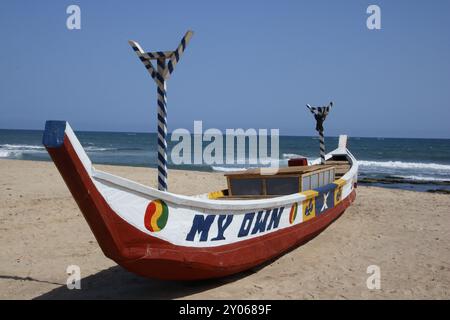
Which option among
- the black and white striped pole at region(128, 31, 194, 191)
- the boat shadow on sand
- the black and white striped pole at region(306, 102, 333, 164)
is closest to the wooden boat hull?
the boat shadow on sand

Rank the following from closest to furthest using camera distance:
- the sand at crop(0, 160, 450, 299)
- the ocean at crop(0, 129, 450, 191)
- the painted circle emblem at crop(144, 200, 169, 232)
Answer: the painted circle emblem at crop(144, 200, 169, 232) < the sand at crop(0, 160, 450, 299) < the ocean at crop(0, 129, 450, 191)

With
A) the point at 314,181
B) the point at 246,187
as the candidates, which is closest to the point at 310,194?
the point at 314,181

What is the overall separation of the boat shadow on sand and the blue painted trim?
2.91 metres

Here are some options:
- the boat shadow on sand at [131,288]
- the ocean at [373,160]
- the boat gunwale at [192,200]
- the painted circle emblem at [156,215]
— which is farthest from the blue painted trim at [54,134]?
the ocean at [373,160]

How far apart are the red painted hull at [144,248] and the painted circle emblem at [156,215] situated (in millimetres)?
138

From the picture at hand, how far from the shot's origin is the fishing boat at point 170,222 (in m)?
4.57

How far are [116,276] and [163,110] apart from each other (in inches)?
121

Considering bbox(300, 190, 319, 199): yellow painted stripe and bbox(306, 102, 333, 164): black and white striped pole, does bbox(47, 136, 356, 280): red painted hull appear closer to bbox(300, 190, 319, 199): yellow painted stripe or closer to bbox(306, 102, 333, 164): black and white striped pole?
bbox(300, 190, 319, 199): yellow painted stripe

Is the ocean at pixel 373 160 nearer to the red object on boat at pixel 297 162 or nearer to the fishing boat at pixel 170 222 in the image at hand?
the red object on boat at pixel 297 162

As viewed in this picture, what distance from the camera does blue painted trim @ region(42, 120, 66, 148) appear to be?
4.23 metres

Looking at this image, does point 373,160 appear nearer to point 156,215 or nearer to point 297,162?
point 297,162

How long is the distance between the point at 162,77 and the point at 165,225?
7.20 feet

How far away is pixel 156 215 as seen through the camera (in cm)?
522
